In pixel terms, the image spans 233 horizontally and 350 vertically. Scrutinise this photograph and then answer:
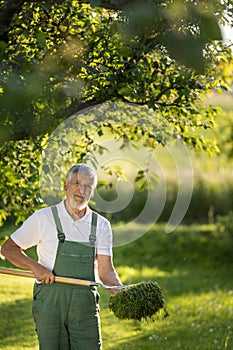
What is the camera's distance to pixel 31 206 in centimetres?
640

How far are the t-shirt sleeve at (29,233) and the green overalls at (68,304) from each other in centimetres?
11

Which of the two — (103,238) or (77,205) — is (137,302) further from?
(77,205)

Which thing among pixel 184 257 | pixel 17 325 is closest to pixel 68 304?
pixel 17 325

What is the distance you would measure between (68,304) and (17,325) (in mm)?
4664

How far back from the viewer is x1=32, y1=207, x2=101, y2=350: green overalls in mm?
3914

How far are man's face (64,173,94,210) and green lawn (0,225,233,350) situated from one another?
1.04 metres

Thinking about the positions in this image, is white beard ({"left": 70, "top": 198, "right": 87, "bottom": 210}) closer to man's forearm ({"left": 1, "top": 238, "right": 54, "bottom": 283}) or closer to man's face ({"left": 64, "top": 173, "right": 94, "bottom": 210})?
man's face ({"left": 64, "top": 173, "right": 94, "bottom": 210})

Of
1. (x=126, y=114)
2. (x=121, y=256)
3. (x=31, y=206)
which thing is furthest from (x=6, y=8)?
(x=121, y=256)

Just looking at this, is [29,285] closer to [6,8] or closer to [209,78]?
[209,78]

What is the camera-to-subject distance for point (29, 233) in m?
3.98

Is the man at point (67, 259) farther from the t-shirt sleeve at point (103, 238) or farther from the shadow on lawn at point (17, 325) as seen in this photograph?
the shadow on lawn at point (17, 325)

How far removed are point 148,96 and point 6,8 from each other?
4.88 ft

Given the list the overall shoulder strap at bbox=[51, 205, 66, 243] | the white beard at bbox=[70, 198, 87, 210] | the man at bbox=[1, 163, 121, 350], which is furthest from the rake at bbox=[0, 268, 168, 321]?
the white beard at bbox=[70, 198, 87, 210]

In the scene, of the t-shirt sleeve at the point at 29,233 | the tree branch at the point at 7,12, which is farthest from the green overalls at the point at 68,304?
the tree branch at the point at 7,12
